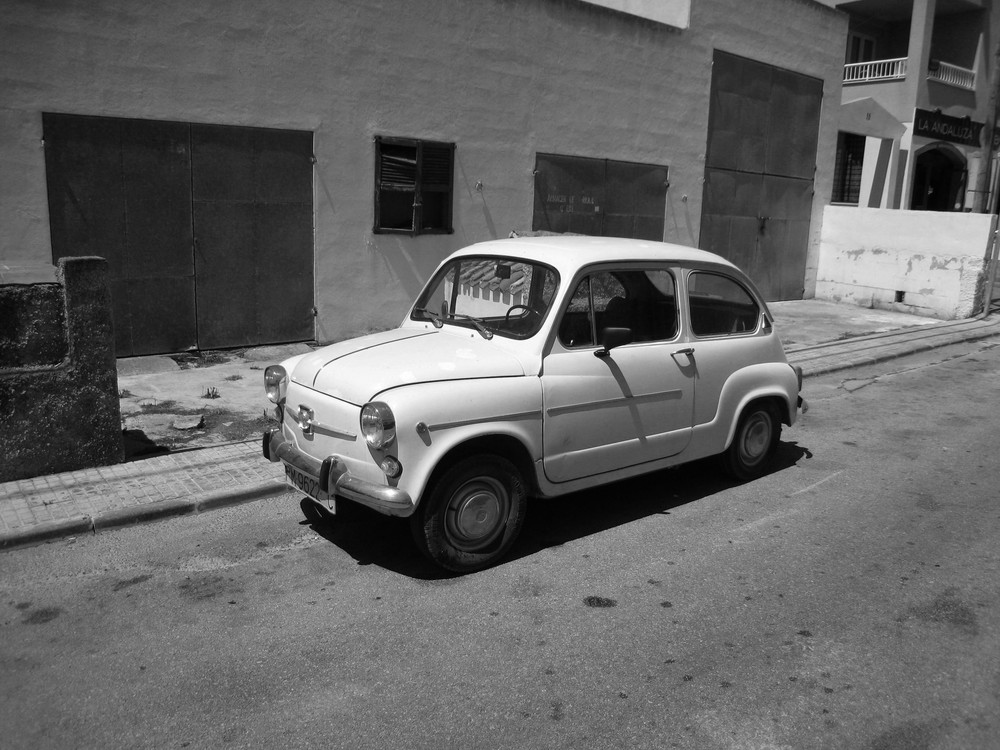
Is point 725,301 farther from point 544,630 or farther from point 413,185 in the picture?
point 413,185

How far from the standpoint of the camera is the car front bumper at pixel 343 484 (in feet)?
15.0

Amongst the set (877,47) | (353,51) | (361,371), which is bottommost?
(361,371)

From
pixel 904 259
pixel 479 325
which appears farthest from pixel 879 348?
pixel 479 325

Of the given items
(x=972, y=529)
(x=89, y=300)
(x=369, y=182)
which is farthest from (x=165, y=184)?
(x=972, y=529)

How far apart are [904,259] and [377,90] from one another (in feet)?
36.5

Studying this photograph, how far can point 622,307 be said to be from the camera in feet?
19.0

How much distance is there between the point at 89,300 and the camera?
616 centimetres

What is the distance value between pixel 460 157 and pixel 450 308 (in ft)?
21.4

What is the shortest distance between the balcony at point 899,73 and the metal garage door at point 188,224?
773 inches

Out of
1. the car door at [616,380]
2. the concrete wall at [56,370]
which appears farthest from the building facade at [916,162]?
the concrete wall at [56,370]

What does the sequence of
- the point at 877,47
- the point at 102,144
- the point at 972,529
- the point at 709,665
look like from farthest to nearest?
the point at 877,47 < the point at 102,144 < the point at 972,529 < the point at 709,665

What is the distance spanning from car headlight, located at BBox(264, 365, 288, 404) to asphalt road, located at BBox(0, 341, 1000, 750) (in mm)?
853

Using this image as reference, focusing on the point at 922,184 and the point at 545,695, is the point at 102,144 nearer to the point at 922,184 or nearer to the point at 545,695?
the point at 545,695

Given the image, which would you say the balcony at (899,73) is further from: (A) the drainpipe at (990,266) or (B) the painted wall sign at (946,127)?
(A) the drainpipe at (990,266)
